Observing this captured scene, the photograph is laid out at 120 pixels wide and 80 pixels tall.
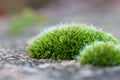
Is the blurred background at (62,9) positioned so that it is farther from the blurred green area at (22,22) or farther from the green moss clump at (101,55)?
the green moss clump at (101,55)

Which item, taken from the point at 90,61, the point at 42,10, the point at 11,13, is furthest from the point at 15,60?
the point at 42,10

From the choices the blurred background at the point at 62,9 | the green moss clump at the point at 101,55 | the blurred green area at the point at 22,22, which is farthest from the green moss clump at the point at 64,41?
the blurred background at the point at 62,9

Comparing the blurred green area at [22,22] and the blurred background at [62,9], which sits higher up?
the blurred background at [62,9]

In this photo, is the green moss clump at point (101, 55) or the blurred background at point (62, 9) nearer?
the green moss clump at point (101, 55)

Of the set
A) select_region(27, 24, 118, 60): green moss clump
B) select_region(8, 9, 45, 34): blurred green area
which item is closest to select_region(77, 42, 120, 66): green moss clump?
select_region(27, 24, 118, 60): green moss clump

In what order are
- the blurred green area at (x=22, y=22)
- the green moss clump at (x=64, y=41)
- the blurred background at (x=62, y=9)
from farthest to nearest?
the blurred background at (x=62, y=9), the blurred green area at (x=22, y=22), the green moss clump at (x=64, y=41)

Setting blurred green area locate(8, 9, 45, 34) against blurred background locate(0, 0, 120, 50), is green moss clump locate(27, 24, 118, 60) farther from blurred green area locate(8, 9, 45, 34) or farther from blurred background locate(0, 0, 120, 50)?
blurred background locate(0, 0, 120, 50)
